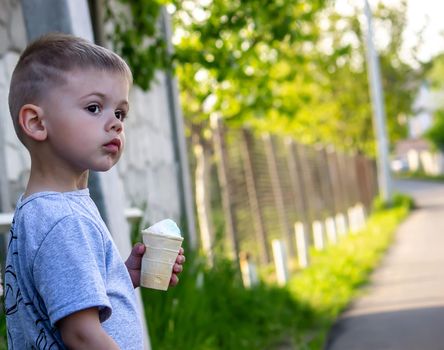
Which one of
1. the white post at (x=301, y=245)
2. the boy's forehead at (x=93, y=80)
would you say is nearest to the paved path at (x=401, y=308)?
the white post at (x=301, y=245)

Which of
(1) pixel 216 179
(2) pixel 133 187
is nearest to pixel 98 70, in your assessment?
(2) pixel 133 187

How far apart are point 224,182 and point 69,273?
8246mm

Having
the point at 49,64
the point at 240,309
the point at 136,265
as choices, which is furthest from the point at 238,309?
the point at 49,64

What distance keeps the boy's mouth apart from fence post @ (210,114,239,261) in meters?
7.79

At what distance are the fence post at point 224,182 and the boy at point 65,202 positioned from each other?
7.76m

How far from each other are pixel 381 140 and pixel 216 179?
17.6 m

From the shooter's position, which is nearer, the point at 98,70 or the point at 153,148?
the point at 98,70

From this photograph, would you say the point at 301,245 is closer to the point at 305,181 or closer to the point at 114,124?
the point at 305,181

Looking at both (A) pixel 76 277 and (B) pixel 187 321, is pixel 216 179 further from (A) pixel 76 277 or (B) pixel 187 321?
(A) pixel 76 277

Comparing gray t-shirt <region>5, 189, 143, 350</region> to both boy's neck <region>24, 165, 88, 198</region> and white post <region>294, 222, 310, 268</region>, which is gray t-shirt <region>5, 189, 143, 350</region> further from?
white post <region>294, 222, 310, 268</region>

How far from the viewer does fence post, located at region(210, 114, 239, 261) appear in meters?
10.1

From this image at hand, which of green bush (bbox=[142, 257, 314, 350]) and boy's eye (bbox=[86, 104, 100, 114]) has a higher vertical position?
boy's eye (bbox=[86, 104, 100, 114])

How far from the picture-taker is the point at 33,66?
2.27m

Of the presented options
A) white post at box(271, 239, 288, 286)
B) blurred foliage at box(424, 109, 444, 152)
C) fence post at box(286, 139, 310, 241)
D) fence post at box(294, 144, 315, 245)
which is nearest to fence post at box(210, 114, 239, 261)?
white post at box(271, 239, 288, 286)
